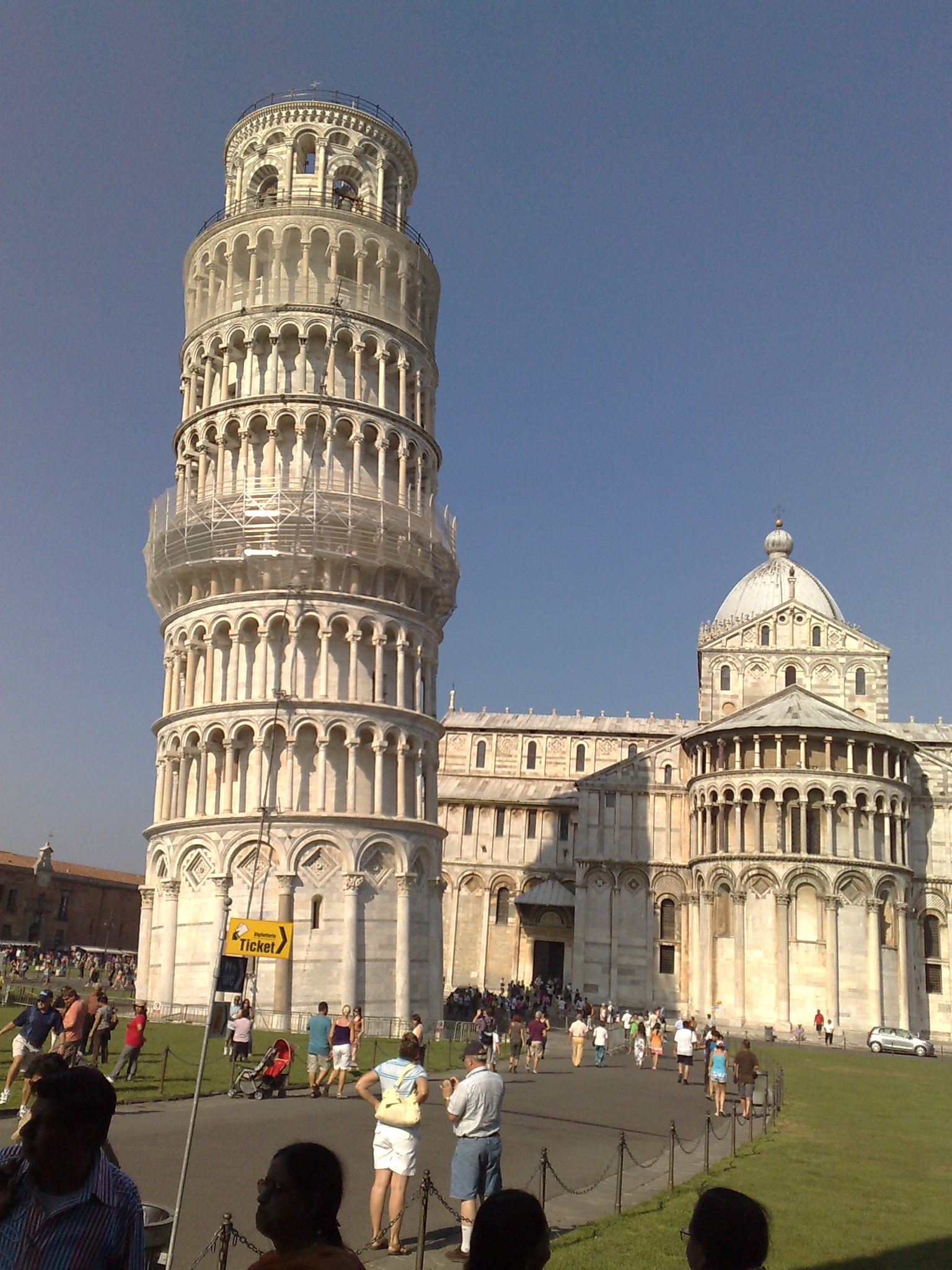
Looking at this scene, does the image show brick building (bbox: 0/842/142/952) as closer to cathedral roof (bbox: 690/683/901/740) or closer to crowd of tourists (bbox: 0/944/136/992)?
crowd of tourists (bbox: 0/944/136/992)

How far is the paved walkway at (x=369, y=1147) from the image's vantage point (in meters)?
12.9

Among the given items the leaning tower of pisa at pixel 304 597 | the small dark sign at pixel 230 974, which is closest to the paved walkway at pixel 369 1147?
the small dark sign at pixel 230 974

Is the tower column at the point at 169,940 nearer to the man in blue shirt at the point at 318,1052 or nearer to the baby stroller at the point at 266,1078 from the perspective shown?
the man in blue shirt at the point at 318,1052

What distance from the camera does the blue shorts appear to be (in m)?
11.1

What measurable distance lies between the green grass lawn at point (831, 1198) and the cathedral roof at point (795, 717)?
35.2m

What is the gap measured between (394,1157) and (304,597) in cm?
3318

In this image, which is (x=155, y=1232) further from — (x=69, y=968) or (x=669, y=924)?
(x=69, y=968)

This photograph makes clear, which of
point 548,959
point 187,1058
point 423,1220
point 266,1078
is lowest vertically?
point 187,1058

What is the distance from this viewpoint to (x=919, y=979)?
64.2m

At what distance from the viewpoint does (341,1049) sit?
23.5 metres

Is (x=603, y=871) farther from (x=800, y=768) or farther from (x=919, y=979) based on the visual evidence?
(x=919, y=979)

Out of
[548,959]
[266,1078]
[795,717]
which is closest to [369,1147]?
[266,1078]

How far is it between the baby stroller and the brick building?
67.4 metres

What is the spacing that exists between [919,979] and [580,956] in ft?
61.1
